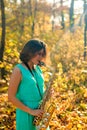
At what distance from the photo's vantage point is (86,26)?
1822 centimetres

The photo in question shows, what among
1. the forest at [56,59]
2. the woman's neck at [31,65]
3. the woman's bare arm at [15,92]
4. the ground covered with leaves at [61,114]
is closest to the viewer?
the woman's bare arm at [15,92]

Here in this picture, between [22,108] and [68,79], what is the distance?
725 centimetres

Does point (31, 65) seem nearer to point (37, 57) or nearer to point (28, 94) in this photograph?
point (37, 57)

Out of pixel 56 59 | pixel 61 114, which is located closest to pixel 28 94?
pixel 61 114

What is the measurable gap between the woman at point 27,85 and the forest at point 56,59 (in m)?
0.13

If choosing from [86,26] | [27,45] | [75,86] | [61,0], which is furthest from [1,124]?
[61,0]

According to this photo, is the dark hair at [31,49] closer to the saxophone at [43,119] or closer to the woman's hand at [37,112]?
the saxophone at [43,119]

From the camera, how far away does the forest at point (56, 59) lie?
6.18 meters

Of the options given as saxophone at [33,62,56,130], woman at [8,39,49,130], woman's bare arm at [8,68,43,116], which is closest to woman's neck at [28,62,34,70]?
woman at [8,39,49,130]

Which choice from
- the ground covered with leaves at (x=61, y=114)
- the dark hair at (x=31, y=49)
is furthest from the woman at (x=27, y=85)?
the ground covered with leaves at (x=61, y=114)

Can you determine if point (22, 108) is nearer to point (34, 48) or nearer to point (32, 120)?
point (32, 120)

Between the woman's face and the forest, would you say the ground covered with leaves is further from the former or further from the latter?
the woman's face

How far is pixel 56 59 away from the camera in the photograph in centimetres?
1566

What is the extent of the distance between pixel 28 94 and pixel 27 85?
0.33 feet
